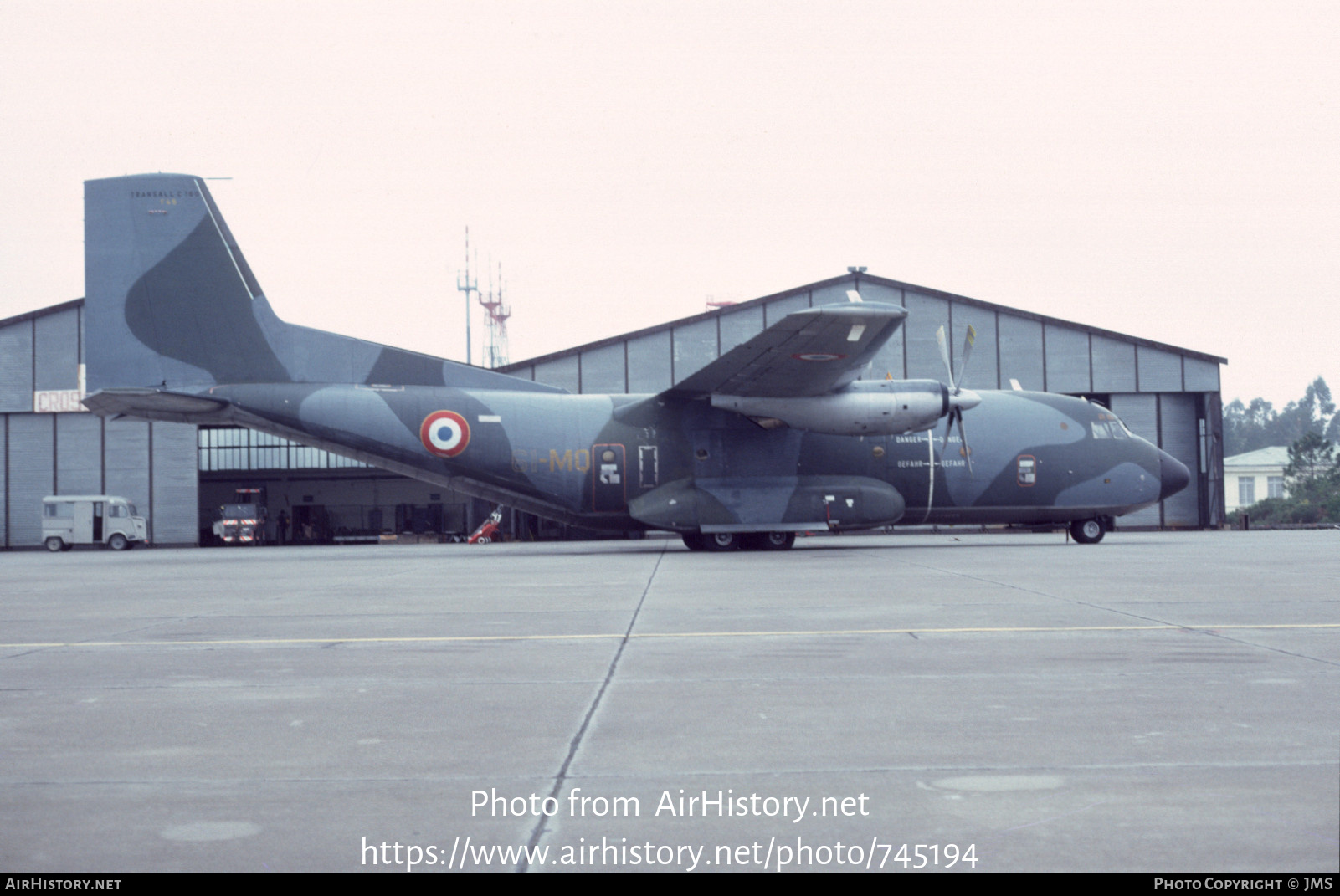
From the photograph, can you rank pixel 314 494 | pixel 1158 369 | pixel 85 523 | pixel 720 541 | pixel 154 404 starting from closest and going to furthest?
pixel 154 404, pixel 720 541, pixel 85 523, pixel 1158 369, pixel 314 494

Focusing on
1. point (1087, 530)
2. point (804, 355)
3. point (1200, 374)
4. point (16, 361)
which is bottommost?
point (1087, 530)

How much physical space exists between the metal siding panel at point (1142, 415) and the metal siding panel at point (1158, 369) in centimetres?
77

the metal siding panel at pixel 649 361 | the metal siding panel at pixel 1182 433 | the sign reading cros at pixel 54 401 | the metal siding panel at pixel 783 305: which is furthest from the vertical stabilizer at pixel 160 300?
the metal siding panel at pixel 1182 433

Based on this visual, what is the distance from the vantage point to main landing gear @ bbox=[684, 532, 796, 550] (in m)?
25.8

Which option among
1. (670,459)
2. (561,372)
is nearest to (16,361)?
(561,372)

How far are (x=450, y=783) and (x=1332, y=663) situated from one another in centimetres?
555

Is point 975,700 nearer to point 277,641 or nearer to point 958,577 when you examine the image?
point 277,641

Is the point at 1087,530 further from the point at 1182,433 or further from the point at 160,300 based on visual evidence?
the point at 160,300

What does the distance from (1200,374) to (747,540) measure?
2651cm

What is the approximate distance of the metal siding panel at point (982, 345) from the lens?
43.0m

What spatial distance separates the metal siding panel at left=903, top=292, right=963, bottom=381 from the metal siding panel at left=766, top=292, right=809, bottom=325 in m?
4.04

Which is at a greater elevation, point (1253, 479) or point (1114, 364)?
point (1114, 364)

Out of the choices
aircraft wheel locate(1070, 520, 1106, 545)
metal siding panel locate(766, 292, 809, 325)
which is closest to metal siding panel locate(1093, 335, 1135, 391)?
metal siding panel locate(766, 292, 809, 325)

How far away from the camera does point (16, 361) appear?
44031mm
